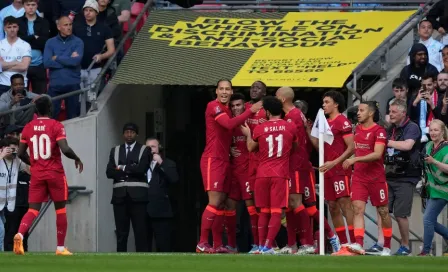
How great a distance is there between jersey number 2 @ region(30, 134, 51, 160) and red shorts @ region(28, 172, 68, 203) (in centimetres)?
28

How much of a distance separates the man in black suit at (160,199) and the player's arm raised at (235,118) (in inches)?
141

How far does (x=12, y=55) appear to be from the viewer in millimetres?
25672

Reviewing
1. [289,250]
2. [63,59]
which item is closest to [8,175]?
[63,59]

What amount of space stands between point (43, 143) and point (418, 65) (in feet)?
21.9

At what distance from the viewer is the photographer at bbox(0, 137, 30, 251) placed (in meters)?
23.1

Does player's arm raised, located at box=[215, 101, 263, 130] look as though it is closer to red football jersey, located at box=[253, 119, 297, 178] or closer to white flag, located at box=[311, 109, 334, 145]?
red football jersey, located at box=[253, 119, 297, 178]

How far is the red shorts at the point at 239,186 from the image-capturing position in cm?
2129

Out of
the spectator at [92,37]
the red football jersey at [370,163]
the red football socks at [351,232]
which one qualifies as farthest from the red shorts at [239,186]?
the spectator at [92,37]

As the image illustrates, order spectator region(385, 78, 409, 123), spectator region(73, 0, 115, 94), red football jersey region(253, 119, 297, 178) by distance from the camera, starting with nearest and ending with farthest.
Result: red football jersey region(253, 119, 297, 178) < spectator region(385, 78, 409, 123) < spectator region(73, 0, 115, 94)

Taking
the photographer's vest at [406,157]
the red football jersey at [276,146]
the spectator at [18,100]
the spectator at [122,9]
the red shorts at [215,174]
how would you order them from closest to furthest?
1. the red football jersey at [276,146]
2. the red shorts at [215,174]
3. the photographer's vest at [406,157]
4. the spectator at [18,100]
5. the spectator at [122,9]

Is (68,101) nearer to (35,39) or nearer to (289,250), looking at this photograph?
(35,39)

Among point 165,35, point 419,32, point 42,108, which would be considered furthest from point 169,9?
point 42,108

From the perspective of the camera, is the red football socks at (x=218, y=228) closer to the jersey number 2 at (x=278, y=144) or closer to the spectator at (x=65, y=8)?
the jersey number 2 at (x=278, y=144)

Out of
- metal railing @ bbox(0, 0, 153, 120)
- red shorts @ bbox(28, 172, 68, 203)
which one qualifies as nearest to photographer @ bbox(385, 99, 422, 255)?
red shorts @ bbox(28, 172, 68, 203)
